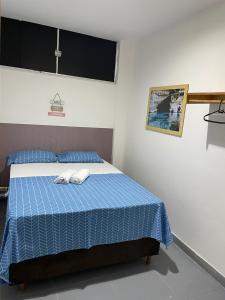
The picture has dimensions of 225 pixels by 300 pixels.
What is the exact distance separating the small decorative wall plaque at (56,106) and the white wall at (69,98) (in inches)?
2.0

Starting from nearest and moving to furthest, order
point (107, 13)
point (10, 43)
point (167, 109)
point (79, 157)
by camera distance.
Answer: point (107, 13) → point (167, 109) → point (10, 43) → point (79, 157)

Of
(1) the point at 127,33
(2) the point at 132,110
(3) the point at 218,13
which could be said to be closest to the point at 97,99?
(2) the point at 132,110

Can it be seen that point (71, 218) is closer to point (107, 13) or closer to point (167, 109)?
point (167, 109)

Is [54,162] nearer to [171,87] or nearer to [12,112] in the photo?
[12,112]

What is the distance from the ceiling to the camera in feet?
8.04

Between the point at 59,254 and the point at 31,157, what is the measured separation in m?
1.68

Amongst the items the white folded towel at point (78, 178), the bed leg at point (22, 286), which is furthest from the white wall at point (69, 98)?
the bed leg at point (22, 286)

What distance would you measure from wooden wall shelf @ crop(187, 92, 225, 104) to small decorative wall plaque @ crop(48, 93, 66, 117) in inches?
76.6

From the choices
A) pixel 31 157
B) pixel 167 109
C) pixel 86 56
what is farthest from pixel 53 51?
pixel 167 109

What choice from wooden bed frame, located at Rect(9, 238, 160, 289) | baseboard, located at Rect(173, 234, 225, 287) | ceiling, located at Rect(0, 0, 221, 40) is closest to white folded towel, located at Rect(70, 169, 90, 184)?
wooden bed frame, located at Rect(9, 238, 160, 289)

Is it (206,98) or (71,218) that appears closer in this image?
(71,218)

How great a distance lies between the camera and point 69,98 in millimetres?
3684

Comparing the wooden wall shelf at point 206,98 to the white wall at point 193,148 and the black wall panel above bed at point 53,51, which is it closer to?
the white wall at point 193,148

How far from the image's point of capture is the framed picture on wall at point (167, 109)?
→ 278 centimetres
